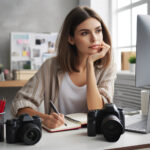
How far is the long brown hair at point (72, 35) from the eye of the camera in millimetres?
1533

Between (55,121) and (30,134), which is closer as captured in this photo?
(30,134)

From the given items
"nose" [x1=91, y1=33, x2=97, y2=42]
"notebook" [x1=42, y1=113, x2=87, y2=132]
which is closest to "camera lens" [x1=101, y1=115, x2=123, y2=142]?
"notebook" [x1=42, y1=113, x2=87, y2=132]

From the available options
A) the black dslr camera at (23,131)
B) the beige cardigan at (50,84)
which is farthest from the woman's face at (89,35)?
the black dslr camera at (23,131)

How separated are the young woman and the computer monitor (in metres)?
0.39

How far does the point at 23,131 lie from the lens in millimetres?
917

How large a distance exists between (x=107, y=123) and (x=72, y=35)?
30.5 inches

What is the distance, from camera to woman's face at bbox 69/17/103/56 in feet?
4.78

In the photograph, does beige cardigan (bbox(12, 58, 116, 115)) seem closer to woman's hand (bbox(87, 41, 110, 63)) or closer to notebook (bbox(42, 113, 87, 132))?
woman's hand (bbox(87, 41, 110, 63))

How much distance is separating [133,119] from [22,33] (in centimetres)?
224

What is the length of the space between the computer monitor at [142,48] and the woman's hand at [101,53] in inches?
19.1

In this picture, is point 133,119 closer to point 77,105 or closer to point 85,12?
point 77,105

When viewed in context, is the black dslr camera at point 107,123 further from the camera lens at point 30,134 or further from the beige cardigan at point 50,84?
the beige cardigan at point 50,84

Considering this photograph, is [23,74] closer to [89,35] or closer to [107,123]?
[89,35]

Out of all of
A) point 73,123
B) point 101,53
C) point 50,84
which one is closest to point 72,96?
point 50,84
